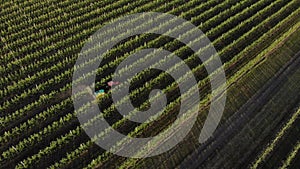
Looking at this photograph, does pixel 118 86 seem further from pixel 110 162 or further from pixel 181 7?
pixel 181 7

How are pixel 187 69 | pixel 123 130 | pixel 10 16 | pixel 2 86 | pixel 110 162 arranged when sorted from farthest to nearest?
pixel 10 16 → pixel 187 69 → pixel 2 86 → pixel 123 130 → pixel 110 162

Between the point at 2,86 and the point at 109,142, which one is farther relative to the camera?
the point at 2,86

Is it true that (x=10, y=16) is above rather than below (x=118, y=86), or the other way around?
above

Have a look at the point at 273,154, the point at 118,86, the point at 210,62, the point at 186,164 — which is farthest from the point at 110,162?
the point at 210,62

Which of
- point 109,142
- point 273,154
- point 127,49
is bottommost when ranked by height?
point 273,154

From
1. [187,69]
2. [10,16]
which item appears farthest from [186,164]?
[10,16]

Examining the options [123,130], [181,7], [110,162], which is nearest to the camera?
[110,162]
